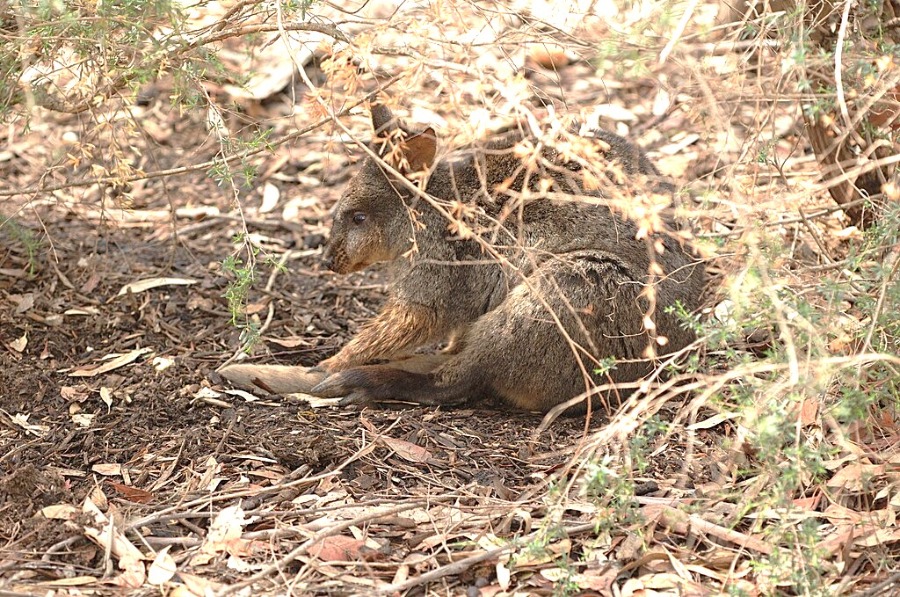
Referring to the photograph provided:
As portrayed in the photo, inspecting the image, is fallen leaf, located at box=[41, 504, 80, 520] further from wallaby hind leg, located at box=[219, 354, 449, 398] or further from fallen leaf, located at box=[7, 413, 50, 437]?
wallaby hind leg, located at box=[219, 354, 449, 398]

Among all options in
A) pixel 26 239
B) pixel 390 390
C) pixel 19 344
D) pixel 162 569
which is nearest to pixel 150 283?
pixel 26 239

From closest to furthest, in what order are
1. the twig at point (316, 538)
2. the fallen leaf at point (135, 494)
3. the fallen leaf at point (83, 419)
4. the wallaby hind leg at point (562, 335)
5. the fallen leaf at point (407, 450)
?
the twig at point (316, 538) → the fallen leaf at point (135, 494) → the fallen leaf at point (407, 450) → the fallen leaf at point (83, 419) → the wallaby hind leg at point (562, 335)

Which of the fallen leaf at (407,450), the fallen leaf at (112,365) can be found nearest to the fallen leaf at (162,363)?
the fallen leaf at (112,365)

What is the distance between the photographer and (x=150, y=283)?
271 inches

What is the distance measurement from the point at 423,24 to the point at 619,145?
1437 millimetres

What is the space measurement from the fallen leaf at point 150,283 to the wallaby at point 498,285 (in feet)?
3.91

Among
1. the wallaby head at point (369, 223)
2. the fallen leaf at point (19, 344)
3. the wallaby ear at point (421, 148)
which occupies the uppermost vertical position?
the wallaby ear at point (421, 148)

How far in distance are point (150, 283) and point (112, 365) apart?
102 centimetres

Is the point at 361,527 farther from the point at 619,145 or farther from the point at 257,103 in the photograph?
the point at 257,103

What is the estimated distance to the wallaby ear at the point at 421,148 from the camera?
588cm

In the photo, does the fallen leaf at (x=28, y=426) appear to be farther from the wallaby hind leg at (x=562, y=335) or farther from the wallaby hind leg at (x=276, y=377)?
the wallaby hind leg at (x=562, y=335)

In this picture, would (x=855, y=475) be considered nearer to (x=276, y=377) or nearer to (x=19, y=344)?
(x=276, y=377)

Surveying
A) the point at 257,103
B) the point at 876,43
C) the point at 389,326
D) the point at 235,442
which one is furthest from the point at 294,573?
the point at 257,103

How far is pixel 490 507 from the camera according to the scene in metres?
4.60
